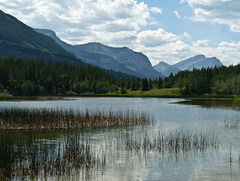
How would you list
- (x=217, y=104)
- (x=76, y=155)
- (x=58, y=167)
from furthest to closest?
(x=217, y=104), (x=76, y=155), (x=58, y=167)

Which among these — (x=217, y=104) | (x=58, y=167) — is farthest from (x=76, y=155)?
(x=217, y=104)

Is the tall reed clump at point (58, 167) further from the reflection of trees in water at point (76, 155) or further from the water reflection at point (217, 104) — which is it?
the water reflection at point (217, 104)

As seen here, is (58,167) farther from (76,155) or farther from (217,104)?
(217,104)

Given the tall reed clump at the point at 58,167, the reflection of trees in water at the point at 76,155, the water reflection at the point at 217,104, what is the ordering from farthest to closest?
the water reflection at the point at 217,104 → the reflection of trees in water at the point at 76,155 → the tall reed clump at the point at 58,167

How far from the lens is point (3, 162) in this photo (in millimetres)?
17078

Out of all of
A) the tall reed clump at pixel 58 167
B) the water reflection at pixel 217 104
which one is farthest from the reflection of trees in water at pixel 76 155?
the water reflection at pixel 217 104

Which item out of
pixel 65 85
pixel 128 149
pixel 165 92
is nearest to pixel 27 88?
pixel 65 85

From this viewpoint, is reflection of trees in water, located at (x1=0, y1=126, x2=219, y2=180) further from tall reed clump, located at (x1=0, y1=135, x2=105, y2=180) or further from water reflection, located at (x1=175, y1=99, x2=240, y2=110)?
water reflection, located at (x1=175, y1=99, x2=240, y2=110)

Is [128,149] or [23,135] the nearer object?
[128,149]

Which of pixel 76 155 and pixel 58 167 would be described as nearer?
pixel 58 167

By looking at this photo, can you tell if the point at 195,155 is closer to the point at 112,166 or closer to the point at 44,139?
the point at 112,166

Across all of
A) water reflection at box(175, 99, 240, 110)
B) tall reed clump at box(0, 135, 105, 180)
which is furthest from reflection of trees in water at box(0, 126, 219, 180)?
water reflection at box(175, 99, 240, 110)

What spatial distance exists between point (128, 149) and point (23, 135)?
12.7m

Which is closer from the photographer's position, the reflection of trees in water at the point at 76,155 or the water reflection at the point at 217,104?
the reflection of trees in water at the point at 76,155
